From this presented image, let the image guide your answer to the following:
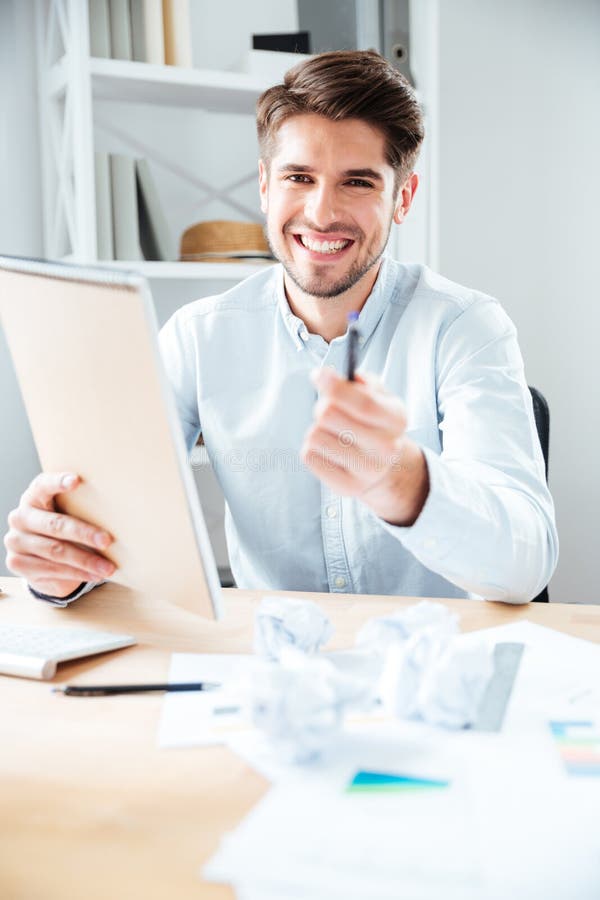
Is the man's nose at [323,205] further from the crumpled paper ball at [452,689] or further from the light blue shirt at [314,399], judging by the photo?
the crumpled paper ball at [452,689]

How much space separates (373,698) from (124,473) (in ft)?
0.97

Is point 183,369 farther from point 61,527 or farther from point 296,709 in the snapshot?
point 296,709

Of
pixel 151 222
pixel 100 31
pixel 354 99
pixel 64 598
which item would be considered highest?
pixel 100 31

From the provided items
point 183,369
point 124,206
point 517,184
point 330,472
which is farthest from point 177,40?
point 330,472

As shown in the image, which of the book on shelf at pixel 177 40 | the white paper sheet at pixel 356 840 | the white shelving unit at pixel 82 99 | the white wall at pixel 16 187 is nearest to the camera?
the white paper sheet at pixel 356 840

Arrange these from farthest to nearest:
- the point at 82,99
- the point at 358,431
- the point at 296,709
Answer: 1. the point at 82,99
2. the point at 358,431
3. the point at 296,709

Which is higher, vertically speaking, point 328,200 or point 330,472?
point 328,200

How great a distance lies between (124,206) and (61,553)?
1204mm

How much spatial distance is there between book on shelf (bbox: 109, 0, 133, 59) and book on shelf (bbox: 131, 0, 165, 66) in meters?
0.02

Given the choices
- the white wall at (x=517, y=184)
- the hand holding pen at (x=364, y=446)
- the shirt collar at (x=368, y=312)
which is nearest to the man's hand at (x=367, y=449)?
the hand holding pen at (x=364, y=446)

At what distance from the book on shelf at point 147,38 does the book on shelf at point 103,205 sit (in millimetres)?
247

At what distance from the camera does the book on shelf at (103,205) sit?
1.92m

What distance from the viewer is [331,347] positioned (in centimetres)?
140

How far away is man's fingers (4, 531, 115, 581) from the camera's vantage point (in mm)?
929
